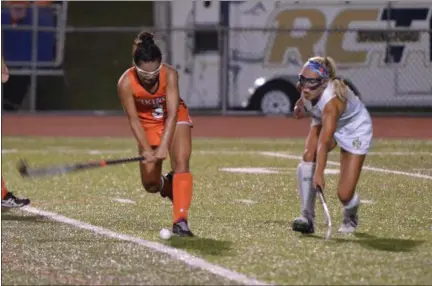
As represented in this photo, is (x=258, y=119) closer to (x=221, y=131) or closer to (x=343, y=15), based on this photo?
(x=221, y=131)

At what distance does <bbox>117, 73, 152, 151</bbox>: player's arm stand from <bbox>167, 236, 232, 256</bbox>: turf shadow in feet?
2.37

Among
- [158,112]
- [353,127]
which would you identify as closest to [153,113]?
[158,112]

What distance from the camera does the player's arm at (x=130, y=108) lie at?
953 cm

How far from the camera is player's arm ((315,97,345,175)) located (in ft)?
30.5

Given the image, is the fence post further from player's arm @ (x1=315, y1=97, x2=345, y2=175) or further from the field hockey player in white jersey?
player's arm @ (x1=315, y1=97, x2=345, y2=175)

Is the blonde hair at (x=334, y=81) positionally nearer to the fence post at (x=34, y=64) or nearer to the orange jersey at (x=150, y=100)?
the orange jersey at (x=150, y=100)

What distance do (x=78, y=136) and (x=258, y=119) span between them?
3489mm

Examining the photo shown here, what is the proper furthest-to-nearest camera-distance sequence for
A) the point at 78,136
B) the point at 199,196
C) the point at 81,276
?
the point at 78,136 → the point at 199,196 → the point at 81,276

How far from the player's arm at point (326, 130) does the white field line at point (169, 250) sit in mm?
1206

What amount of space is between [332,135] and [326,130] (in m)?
0.07

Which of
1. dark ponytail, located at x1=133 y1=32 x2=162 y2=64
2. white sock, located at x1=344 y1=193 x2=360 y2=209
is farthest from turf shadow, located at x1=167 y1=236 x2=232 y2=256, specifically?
dark ponytail, located at x1=133 y1=32 x2=162 y2=64

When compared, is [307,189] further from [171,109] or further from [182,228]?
[171,109]

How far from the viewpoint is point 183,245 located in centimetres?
915

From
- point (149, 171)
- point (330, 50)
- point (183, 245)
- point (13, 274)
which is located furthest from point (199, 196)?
point (330, 50)
